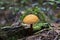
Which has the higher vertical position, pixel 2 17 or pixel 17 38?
pixel 2 17

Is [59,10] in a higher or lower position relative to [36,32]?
higher

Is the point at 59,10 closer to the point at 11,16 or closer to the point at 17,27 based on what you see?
the point at 11,16

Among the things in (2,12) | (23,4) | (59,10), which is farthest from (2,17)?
(59,10)

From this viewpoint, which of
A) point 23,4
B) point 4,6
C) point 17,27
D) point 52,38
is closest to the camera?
point 52,38

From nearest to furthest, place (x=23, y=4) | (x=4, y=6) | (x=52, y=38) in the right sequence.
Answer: (x=52, y=38)
(x=23, y=4)
(x=4, y=6)

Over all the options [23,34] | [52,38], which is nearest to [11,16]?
[23,34]

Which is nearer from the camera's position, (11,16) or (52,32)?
(52,32)

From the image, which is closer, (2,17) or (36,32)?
(36,32)

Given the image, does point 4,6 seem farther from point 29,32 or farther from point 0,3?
point 29,32

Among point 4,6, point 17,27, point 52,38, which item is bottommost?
point 52,38
